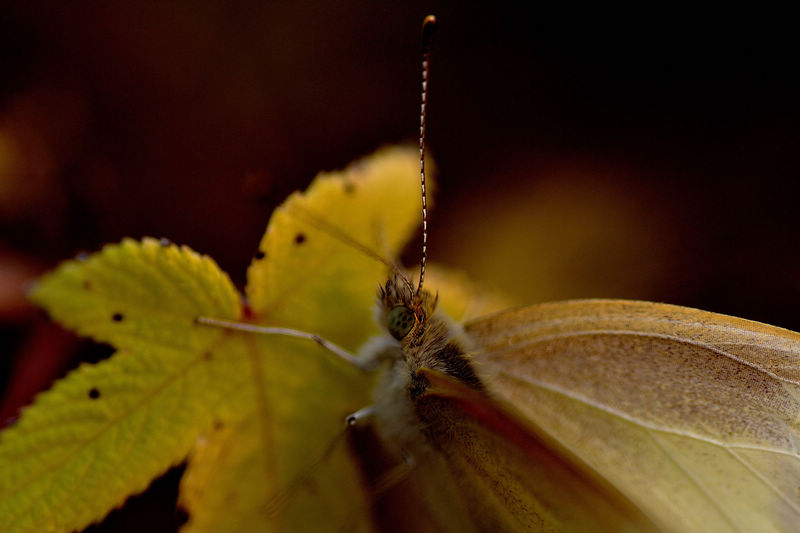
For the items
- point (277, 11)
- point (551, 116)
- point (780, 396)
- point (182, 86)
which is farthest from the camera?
point (551, 116)

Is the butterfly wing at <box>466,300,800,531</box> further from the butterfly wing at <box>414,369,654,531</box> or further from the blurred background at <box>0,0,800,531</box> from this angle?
the blurred background at <box>0,0,800,531</box>

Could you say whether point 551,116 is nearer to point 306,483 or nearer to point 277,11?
point 277,11

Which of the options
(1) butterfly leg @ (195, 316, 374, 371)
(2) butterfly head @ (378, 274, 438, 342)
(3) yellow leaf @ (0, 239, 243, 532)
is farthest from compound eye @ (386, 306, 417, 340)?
(3) yellow leaf @ (0, 239, 243, 532)

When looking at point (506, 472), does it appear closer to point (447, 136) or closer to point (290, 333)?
point (290, 333)

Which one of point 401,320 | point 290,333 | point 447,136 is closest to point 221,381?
point 290,333

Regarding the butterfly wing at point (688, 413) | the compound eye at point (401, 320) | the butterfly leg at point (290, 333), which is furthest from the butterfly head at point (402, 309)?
the butterfly wing at point (688, 413)

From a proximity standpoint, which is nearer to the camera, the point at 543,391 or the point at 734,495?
the point at 734,495

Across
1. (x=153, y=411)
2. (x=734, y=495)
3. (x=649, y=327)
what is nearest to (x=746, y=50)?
(x=649, y=327)
